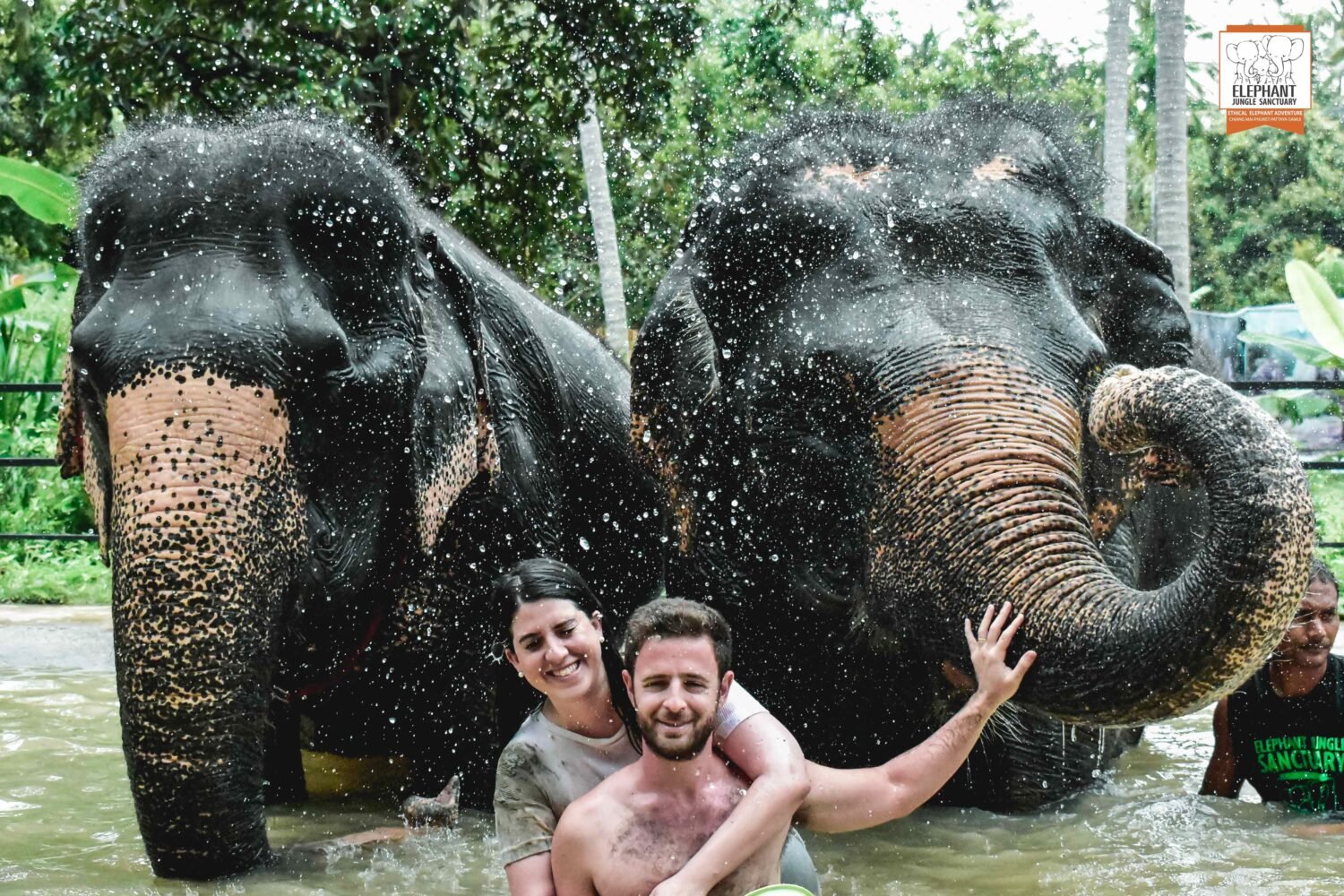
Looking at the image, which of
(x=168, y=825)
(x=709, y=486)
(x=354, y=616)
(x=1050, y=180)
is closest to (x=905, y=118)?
(x=1050, y=180)

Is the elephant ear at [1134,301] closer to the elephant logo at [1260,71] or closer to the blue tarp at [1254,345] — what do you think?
the elephant logo at [1260,71]

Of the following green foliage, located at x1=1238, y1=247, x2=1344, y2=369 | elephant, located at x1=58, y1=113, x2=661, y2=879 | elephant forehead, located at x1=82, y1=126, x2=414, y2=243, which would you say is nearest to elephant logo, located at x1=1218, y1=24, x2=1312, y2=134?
green foliage, located at x1=1238, y1=247, x2=1344, y2=369

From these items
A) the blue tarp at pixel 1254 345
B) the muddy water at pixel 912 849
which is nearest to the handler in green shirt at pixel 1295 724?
the muddy water at pixel 912 849

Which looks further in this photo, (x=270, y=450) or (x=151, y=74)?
(x=151, y=74)

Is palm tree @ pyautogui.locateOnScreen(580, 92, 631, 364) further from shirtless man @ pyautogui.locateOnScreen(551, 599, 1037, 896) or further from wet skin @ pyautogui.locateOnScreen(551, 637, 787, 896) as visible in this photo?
wet skin @ pyautogui.locateOnScreen(551, 637, 787, 896)

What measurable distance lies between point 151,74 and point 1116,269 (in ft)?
20.4

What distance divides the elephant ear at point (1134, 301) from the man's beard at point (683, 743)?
6.29ft

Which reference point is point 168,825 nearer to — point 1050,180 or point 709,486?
point 709,486

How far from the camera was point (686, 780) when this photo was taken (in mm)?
2838

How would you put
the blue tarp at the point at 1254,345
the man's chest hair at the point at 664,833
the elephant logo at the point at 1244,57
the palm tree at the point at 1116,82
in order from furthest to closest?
the blue tarp at the point at 1254,345 → the elephant logo at the point at 1244,57 → the palm tree at the point at 1116,82 → the man's chest hair at the point at 664,833

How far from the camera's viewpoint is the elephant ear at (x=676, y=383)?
4.15 metres

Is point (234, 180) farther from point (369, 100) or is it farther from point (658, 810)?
point (369, 100)

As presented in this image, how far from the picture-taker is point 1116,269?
430 cm

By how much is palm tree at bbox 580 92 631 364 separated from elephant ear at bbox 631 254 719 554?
27.2 ft
